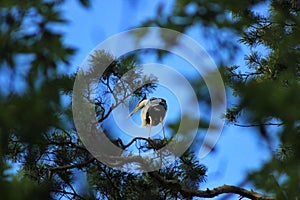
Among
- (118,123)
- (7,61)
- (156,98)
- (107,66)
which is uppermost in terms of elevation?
(156,98)

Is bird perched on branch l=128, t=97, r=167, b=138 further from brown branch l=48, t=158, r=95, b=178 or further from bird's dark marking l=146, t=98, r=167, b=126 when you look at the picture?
brown branch l=48, t=158, r=95, b=178

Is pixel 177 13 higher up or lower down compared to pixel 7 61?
higher up

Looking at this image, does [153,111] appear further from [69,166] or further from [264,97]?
[264,97]

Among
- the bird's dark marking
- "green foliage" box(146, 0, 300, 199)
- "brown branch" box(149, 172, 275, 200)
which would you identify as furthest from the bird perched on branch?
"green foliage" box(146, 0, 300, 199)

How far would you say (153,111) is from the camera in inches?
93.7

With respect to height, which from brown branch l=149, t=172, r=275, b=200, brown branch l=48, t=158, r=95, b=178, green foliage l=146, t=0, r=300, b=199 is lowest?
green foliage l=146, t=0, r=300, b=199

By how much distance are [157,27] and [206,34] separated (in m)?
0.11

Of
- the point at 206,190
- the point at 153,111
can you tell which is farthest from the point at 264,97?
the point at 153,111

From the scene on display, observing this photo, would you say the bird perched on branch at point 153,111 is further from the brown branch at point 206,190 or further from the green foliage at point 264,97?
the green foliage at point 264,97

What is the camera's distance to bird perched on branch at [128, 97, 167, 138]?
228 cm

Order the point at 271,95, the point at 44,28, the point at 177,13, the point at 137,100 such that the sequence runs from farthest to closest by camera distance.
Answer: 1. the point at 137,100
2. the point at 177,13
3. the point at 44,28
4. the point at 271,95

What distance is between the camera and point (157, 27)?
42.4 inches

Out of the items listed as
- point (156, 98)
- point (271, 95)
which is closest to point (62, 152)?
point (156, 98)

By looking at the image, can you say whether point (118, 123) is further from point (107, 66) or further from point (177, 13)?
point (177, 13)
